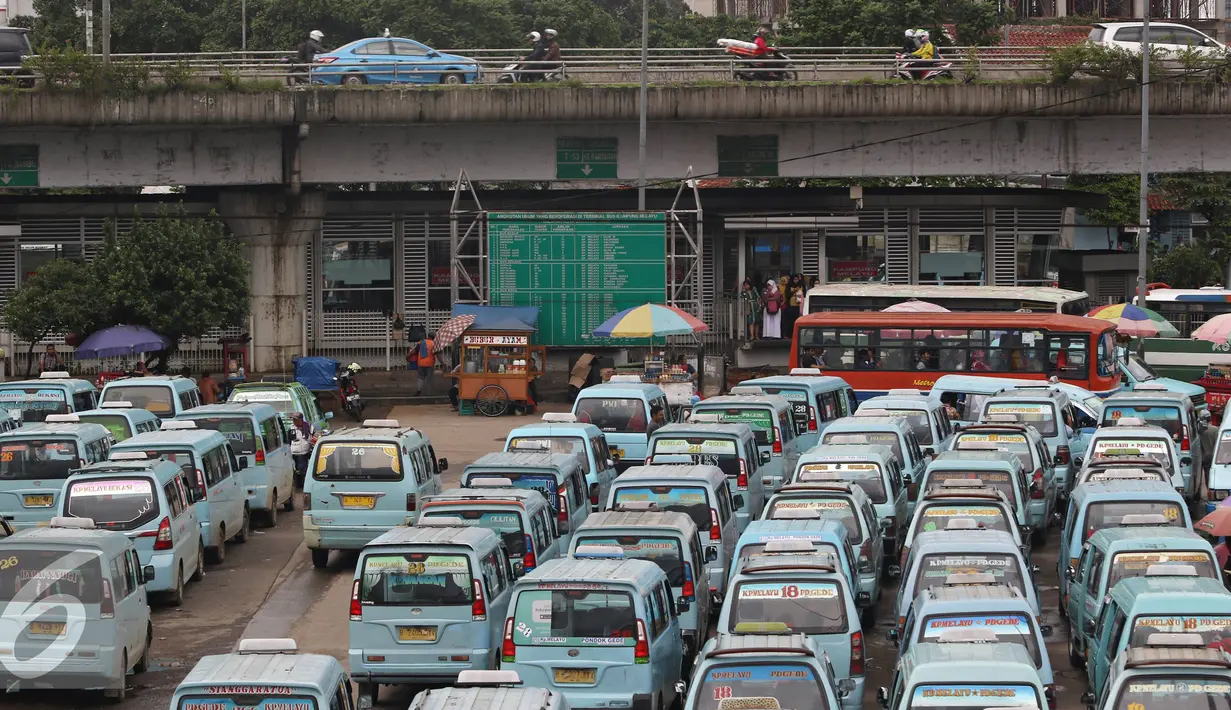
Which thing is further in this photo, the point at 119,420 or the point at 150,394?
the point at 150,394

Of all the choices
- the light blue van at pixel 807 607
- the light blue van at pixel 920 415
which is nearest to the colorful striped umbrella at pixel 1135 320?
the light blue van at pixel 920 415

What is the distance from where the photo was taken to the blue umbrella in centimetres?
3559

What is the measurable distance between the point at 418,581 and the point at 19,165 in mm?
28895

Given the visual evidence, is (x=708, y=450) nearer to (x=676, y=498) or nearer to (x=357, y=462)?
(x=676, y=498)

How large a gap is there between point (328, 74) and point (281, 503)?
17.9m

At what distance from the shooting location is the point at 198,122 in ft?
128

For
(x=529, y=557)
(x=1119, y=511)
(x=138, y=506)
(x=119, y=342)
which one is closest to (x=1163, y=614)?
(x=1119, y=511)

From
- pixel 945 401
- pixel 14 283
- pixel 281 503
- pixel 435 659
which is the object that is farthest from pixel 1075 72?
pixel 435 659

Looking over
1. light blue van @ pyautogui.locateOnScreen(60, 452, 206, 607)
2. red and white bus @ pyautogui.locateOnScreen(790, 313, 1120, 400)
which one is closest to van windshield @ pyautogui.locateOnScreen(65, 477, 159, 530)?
light blue van @ pyautogui.locateOnScreen(60, 452, 206, 607)

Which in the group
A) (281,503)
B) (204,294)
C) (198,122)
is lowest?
(281,503)

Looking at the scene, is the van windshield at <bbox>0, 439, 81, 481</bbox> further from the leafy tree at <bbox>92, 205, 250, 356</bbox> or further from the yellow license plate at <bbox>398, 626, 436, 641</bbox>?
the leafy tree at <bbox>92, 205, 250, 356</bbox>

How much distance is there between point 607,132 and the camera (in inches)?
1634

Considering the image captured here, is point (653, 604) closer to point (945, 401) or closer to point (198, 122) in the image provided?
point (945, 401)

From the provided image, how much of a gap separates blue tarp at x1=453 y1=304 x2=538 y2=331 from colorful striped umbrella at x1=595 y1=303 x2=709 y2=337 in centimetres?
184
